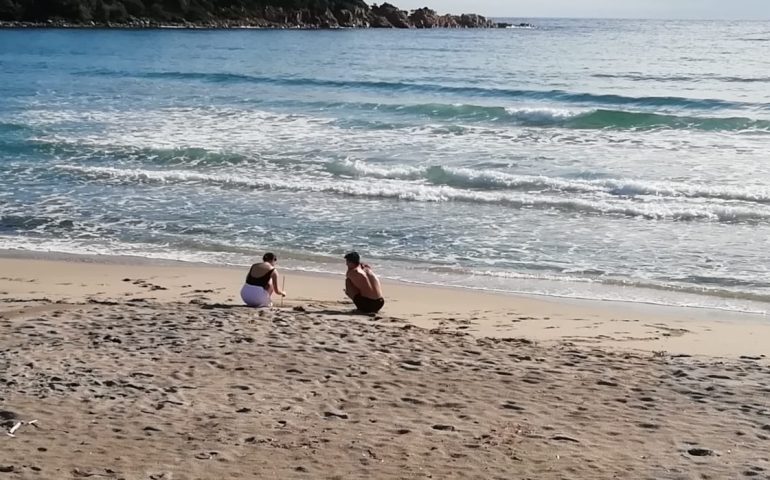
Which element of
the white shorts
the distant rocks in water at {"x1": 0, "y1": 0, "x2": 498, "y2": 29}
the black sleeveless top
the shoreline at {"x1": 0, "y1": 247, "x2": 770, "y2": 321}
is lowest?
the shoreline at {"x1": 0, "y1": 247, "x2": 770, "y2": 321}

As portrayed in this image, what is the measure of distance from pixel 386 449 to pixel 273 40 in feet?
253

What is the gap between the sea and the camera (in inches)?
535

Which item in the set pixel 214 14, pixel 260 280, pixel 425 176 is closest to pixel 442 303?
pixel 260 280

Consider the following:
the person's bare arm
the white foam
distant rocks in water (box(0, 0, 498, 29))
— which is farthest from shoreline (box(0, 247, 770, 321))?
distant rocks in water (box(0, 0, 498, 29))

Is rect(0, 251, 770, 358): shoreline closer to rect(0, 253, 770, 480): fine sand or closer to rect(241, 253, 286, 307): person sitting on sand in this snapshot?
rect(0, 253, 770, 480): fine sand

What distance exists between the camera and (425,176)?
2027 cm

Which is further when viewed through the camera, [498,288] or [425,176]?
[425,176]

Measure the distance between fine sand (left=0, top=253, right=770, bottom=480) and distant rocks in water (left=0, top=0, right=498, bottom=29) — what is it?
9267cm

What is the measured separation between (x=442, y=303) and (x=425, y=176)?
30.3ft

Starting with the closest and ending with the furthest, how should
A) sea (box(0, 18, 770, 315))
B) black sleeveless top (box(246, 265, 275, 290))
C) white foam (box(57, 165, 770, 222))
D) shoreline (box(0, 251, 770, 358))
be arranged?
shoreline (box(0, 251, 770, 358)) < black sleeveless top (box(246, 265, 275, 290)) < sea (box(0, 18, 770, 315)) < white foam (box(57, 165, 770, 222))

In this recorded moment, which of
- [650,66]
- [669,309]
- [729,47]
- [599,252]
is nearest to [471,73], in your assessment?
[650,66]

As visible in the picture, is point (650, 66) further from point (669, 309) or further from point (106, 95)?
point (669, 309)

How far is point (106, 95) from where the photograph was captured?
36844mm

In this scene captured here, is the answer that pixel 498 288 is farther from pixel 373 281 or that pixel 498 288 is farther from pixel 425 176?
pixel 425 176
